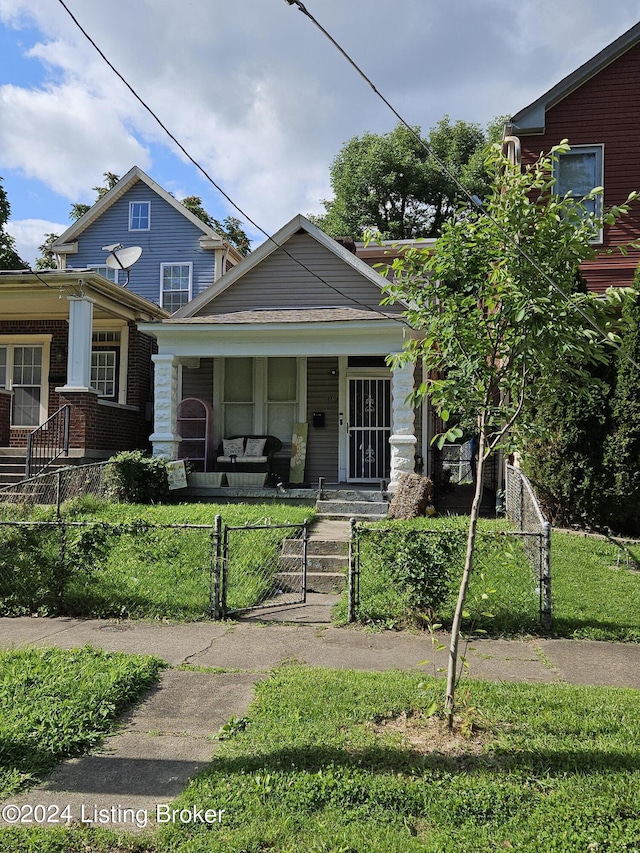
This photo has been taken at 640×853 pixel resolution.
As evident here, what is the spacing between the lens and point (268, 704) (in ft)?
15.5

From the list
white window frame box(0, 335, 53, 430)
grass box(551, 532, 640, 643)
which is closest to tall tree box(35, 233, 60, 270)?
white window frame box(0, 335, 53, 430)

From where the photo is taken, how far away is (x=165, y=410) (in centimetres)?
1367

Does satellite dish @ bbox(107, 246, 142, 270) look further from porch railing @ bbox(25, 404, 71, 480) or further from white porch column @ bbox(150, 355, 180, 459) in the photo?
porch railing @ bbox(25, 404, 71, 480)

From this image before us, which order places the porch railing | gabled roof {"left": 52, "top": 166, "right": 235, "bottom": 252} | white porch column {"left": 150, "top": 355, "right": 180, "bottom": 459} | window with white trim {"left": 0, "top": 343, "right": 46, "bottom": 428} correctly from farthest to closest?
gabled roof {"left": 52, "top": 166, "right": 235, "bottom": 252}, window with white trim {"left": 0, "top": 343, "right": 46, "bottom": 428}, white porch column {"left": 150, "top": 355, "right": 180, "bottom": 459}, the porch railing

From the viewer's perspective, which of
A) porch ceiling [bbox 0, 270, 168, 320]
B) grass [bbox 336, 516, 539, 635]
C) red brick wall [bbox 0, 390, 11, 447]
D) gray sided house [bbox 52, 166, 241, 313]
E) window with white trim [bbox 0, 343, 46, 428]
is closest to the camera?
grass [bbox 336, 516, 539, 635]

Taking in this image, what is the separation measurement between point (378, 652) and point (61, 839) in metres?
3.48

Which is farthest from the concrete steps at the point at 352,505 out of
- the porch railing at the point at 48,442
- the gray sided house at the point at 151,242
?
the gray sided house at the point at 151,242

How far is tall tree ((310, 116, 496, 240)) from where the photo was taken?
34500 millimetres

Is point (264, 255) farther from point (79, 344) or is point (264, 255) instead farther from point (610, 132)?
point (610, 132)

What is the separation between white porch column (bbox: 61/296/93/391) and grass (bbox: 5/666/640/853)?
1001cm

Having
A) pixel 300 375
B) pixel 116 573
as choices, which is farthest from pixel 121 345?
pixel 116 573

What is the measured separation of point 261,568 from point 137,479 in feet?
15.1

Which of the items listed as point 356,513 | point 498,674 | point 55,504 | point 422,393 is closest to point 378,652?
point 498,674

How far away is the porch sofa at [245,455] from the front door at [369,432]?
63.8 inches
